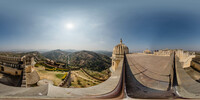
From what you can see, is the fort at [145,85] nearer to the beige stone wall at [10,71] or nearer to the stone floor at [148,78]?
the stone floor at [148,78]

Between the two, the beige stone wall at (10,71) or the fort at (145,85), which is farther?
the beige stone wall at (10,71)

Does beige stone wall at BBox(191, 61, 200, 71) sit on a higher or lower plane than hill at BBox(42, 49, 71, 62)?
lower

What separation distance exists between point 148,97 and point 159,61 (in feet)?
3.15

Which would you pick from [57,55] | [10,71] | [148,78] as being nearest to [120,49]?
[148,78]

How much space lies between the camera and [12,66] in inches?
111

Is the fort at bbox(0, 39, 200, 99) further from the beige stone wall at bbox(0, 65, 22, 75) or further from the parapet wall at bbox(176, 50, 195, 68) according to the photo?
the beige stone wall at bbox(0, 65, 22, 75)

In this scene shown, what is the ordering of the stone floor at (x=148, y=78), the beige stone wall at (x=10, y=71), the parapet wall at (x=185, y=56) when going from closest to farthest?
the stone floor at (x=148, y=78)
the parapet wall at (x=185, y=56)
the beige stone wall at (x=10, y=71)

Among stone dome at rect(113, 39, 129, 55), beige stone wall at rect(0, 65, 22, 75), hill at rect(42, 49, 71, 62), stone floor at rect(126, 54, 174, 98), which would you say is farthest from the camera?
stone dome at rect(113, 39, 129, 55)

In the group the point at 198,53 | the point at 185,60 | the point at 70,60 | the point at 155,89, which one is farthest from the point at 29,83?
the point at 198,53

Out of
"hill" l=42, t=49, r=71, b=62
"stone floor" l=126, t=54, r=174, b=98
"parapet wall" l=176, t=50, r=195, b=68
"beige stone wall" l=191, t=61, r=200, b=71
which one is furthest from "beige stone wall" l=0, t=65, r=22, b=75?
"beige stone wall" l=191, t=61, r=200, b=71

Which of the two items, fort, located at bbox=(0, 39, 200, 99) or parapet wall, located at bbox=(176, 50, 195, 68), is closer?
fort, located at bbox=(0, 39, 200, 99)

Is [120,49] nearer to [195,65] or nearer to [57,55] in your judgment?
[195,65]

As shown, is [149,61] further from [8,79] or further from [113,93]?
[8,79]

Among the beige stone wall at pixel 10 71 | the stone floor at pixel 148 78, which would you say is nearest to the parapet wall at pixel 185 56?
the stone floor at pixel 148 78
